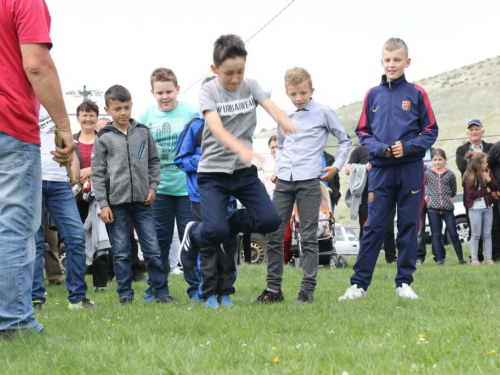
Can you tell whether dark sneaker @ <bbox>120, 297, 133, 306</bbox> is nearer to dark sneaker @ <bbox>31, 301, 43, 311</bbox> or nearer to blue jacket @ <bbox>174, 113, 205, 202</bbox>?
dark sneaker @ <bbox>31, 301, 43, 311</bbox>

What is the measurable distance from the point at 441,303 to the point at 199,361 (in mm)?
2746

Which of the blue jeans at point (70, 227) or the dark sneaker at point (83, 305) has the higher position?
the blue jeans at point (70, 227)

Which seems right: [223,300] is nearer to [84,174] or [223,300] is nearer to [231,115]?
[231,115]

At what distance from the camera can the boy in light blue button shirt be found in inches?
250

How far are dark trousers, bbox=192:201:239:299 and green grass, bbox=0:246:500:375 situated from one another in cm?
23

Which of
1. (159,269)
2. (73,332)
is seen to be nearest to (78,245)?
(159,269)

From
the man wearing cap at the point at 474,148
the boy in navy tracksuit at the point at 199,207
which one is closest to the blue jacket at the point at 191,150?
the boy in navy tracksuit at the point at 199,207

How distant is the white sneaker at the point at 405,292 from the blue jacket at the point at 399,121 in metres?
1.18

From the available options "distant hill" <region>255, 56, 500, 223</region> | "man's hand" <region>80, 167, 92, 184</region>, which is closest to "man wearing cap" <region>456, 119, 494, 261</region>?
"man's hand" <region>80, 167, 92, 184</region>

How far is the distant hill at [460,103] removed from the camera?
74.5 m

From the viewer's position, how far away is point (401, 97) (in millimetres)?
6355

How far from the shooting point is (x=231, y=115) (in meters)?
5.51

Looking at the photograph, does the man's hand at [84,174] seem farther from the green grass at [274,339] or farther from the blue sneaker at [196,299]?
the green grass at [274,339]

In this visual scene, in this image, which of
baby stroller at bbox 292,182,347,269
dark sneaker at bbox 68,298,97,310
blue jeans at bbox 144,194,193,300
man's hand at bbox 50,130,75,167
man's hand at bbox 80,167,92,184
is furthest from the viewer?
baby stroller at bbox 292,182,347,269
